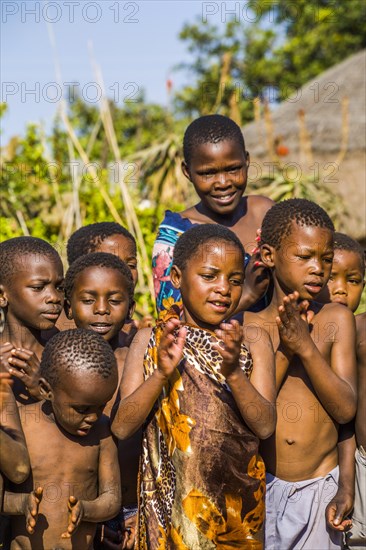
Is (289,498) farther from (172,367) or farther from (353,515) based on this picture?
(172,367)

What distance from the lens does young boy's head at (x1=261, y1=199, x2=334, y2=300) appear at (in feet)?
10.9

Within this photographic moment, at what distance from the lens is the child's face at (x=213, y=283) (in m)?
3.16

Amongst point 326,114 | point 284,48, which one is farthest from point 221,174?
point 284,48

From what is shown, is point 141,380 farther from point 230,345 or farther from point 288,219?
point 288,219

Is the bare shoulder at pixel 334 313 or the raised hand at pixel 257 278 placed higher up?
the raised hand at pixel 257 278

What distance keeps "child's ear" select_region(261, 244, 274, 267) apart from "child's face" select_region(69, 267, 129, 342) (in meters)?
0.64

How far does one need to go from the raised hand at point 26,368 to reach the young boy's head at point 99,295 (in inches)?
15.8

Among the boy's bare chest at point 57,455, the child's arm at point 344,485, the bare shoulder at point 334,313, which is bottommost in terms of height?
the child's arm at point 344,485

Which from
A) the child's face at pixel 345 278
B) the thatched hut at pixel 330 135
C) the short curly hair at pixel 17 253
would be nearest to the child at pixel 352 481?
the child's face at pixel 345 278

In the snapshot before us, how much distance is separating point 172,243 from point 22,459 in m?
1.49

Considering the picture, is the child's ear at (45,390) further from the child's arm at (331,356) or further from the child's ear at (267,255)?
the child's ear at (267,255)

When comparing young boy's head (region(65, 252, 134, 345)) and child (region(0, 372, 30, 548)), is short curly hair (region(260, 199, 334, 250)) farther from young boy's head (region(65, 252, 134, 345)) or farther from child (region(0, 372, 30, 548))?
child (region(0, 372, 30, 548))

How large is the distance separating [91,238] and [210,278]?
120 cm

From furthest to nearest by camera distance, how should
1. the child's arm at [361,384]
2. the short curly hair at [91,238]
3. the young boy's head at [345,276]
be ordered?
the short curly hair at [91,238], the young boy's head at [345,276], the child's arm at [361,384]
